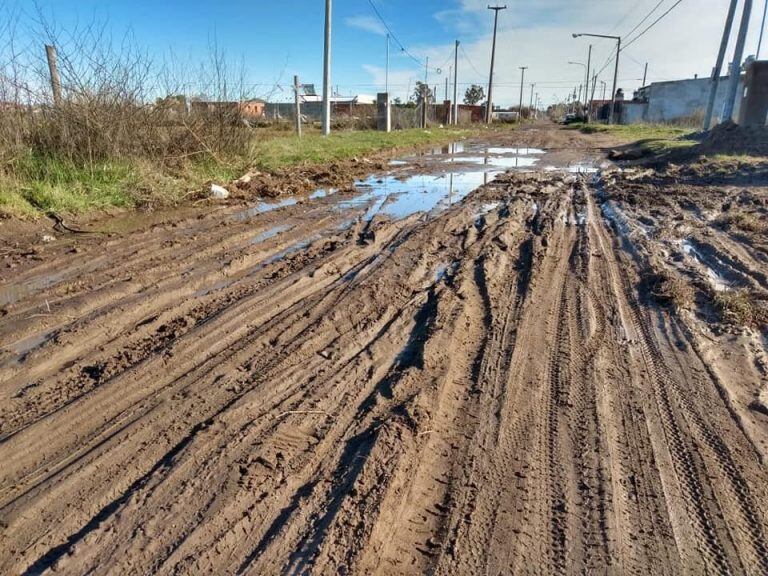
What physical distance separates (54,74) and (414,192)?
7895mm

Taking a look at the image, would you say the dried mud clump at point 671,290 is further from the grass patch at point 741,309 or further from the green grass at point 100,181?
the green grass at point 100,181

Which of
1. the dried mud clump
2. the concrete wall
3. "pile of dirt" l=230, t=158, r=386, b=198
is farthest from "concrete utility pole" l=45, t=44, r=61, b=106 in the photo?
the concrete wall

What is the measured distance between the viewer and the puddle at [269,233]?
760cm

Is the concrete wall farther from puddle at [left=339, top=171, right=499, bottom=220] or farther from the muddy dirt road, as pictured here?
the muddy dirt road

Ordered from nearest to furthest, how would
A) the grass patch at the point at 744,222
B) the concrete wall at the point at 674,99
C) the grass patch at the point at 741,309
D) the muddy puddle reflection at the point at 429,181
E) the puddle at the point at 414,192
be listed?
the grass patch at the point at 741,309
the grass patch at the point at 744,222
the puddle at the point at 414,192
the muddy puddle reflection at the point at 429,181
the concrete wall at the point at 674,99

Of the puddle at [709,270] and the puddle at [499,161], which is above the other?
the puddle at [499,161]

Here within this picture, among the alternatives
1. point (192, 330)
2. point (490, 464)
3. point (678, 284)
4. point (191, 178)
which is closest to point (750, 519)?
point (490, 464)

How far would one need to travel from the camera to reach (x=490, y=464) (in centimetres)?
288

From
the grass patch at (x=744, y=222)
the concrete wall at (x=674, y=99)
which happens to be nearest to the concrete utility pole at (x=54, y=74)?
the grass patch at (x=744, y=222)

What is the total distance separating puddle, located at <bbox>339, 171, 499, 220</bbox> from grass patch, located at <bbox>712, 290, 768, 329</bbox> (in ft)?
17.7

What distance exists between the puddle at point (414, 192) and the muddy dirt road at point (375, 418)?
3696 mm

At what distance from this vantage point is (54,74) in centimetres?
1055

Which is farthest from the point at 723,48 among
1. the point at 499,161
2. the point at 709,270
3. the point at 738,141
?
the point at 709,270

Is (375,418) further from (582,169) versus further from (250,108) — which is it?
(582,169)
